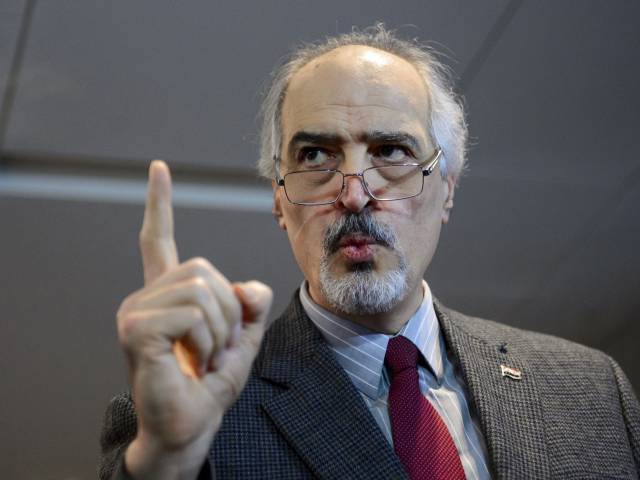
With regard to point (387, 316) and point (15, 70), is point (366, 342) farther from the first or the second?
point (15, 70)

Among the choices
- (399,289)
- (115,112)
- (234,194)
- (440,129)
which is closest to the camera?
(399,289)

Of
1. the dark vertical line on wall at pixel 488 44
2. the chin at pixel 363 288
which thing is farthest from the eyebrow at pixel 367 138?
the dark vertical line on wall at pixel 488 44

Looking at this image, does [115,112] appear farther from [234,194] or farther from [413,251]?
[413,251]

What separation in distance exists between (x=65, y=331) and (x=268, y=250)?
32.9 inches

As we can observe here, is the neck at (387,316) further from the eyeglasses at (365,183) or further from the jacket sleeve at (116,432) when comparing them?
the jacket sleeve at (116,432)

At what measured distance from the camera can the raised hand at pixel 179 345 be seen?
47.7 inches

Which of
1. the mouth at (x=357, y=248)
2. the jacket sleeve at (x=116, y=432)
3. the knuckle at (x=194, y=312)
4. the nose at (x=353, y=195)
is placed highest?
the nose at (x=353, y=195)

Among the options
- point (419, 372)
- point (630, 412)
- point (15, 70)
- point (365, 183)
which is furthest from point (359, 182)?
point (15, 70)

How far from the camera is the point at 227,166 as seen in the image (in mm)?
3158

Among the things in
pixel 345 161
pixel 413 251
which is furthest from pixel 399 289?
pixel 345 161

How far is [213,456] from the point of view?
156cm

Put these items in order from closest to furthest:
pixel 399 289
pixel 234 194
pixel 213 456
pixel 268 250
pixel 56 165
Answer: pixel 213 456, pixel 399 289, pixel 56 165, pixel 234 194, pixel 268 250

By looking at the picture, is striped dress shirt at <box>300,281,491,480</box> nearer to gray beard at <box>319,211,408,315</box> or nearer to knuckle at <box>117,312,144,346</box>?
gray beard at <box>319,211,408,315</box>

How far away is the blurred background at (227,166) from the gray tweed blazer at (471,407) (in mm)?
1066
